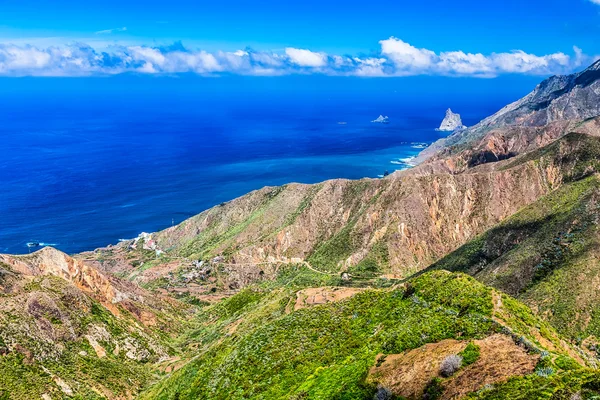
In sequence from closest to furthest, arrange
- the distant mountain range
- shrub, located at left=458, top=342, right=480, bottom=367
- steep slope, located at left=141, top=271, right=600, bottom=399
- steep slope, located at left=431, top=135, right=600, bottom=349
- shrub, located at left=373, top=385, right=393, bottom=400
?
steep slope, located at left=141, top=271, right=600, bottom=399 < shrub, located at left=458, top=342, right=480, bottom=367 < shrub, located at left=373, top=385, right=393, bottom=400 < the distant mountain range < steep slope, located at left=431, top=135, right=600, bottom=349

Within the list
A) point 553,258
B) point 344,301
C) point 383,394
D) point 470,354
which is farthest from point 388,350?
point 553,258

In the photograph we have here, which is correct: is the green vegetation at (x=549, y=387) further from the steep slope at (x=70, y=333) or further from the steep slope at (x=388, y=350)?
the steep slope at (x=70, y=333)

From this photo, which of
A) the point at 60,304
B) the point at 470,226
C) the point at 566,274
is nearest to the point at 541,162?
the point at 470,226

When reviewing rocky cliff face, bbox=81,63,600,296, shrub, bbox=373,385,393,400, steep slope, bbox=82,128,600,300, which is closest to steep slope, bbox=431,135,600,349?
rocky cliff face, bbox=81,63,600,296

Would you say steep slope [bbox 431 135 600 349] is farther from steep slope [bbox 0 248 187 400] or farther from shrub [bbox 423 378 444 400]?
steep slope [bbox 0 248 187 400]

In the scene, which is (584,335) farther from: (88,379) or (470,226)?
(470,226)
